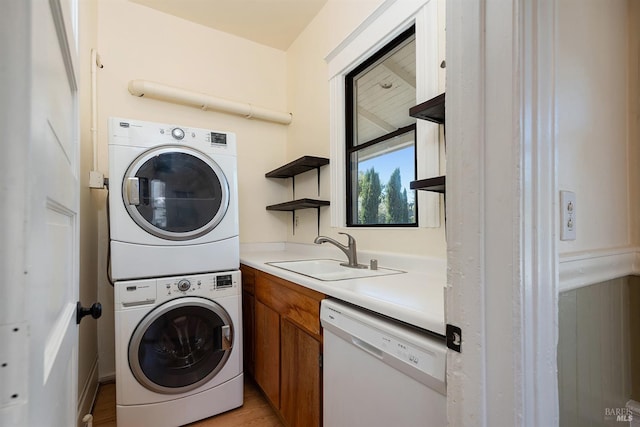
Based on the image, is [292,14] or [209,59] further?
[209,59]

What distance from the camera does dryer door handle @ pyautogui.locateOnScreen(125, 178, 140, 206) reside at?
1.66m

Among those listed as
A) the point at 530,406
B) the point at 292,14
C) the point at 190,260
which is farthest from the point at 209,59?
the point at 530,406

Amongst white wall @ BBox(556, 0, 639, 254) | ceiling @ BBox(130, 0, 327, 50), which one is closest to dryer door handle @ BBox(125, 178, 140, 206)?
ceiling @ BBox(130, 0, 327, 50)

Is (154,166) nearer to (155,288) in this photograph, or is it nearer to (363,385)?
(155,288)

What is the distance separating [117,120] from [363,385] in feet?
5.97

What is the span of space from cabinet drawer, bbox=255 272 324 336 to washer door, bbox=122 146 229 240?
52 cm

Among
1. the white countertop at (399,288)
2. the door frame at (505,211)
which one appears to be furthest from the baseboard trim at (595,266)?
the white countertop at (399,288)

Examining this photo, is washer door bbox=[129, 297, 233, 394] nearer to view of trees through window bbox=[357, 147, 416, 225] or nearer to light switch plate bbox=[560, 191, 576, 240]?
view of trees through window bbox=[357, 147, 416, 225]

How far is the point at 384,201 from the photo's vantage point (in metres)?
1.88

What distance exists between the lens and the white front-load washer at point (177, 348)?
1.61 metres

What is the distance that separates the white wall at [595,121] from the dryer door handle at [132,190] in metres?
1.85

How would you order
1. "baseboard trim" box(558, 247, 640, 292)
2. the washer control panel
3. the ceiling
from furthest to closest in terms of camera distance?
1. the ceiling
2. the washer control panel
3. "baseboard trim" box(558, 247, 640, 292)

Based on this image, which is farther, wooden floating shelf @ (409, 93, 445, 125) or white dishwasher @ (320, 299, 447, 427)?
wooden floating shelf @ (409, 93, 445, 125)

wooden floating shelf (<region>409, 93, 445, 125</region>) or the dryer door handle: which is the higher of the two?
wooden floating shelf (<region>409, 93, 445, 125</region>)
